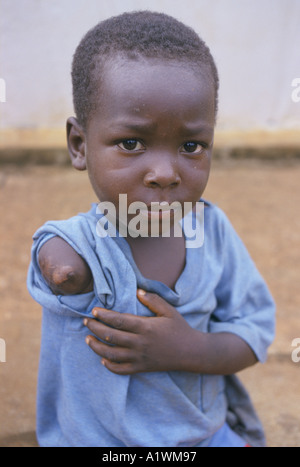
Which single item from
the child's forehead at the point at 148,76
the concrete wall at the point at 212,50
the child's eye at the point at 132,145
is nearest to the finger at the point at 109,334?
the child's eye at the point at 132,145

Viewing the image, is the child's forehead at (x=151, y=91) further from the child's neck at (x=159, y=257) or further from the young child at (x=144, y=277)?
the child's neck at (x=159, y=257)

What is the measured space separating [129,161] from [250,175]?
274 cm

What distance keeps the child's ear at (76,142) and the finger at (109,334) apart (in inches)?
15.7

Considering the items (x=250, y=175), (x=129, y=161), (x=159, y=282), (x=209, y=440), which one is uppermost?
(x=129, y=161)

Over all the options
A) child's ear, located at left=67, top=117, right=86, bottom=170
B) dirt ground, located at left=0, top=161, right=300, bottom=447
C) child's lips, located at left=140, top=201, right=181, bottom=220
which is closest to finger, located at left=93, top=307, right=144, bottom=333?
child's lips, located at left=140, top=201, right=181, bottom=220

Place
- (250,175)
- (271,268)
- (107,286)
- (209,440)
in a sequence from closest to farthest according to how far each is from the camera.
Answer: (107,286)
(209,440)
(271,268)
(250,175)

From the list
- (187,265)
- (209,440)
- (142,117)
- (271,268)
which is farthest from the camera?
(271,268)

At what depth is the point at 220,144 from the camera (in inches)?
159

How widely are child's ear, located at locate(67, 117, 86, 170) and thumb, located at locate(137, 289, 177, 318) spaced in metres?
0.36

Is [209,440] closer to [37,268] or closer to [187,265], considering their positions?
[187,265]

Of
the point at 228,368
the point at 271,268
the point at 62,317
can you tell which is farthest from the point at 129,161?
the point at 271,268

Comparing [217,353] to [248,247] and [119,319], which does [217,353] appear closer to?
[119,319]

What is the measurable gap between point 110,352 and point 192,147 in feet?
1.80

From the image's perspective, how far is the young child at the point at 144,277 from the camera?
49.8 inches
